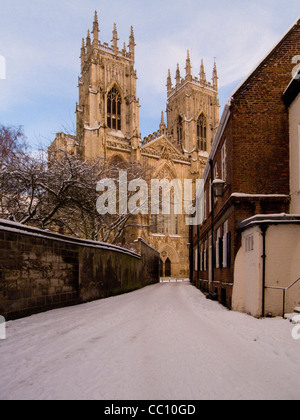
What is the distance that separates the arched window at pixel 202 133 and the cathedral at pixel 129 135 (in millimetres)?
1809

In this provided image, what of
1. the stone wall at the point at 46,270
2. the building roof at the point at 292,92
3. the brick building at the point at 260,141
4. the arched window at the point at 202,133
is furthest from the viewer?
the arched window at the point at 202,133

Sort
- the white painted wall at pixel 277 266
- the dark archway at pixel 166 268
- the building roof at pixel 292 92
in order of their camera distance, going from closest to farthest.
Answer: the white painted wall at pixel 277 266
the building roof at pixel 292 92
the dark archway at pixel 166 268

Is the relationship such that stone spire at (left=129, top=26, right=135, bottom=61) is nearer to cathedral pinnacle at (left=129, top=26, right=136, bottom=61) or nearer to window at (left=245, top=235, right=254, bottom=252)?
cathedral pinnacle at (left=129, top=26, right=136, bottom=61)

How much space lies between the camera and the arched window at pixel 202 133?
68.8m

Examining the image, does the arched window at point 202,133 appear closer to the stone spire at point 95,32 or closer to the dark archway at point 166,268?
the dark archway at point 166,268

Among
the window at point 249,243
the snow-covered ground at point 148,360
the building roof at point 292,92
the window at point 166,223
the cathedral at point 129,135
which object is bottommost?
the snow-covered ground at point 148,360

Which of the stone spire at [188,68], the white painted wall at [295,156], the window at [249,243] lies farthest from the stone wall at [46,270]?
the stone spire at [188,68]

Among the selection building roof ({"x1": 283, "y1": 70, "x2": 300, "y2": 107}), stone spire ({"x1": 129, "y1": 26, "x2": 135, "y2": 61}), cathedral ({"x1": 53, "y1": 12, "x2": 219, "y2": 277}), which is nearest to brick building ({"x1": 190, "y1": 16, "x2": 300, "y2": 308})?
building roof ({"x1": 283, "y1": 70, "x2": 300, "y2": 107})

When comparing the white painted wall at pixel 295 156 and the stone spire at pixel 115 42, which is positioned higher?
the stone spire at pixel 115 42

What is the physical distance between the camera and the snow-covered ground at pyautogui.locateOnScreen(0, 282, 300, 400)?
365 centimetres

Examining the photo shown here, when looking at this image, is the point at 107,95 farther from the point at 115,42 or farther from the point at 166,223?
the point at 166,223

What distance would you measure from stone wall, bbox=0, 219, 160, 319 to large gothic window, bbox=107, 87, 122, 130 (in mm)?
44241

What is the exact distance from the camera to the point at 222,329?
749cm

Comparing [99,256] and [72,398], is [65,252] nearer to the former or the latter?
[99,256]
